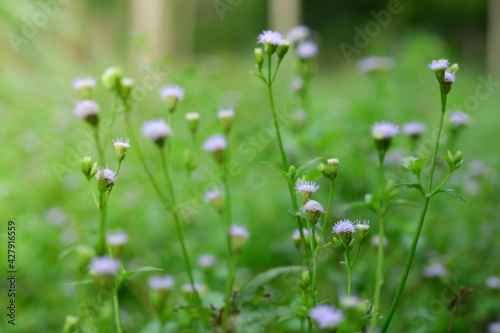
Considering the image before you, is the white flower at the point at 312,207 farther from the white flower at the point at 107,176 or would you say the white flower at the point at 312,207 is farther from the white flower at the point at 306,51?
the white flower at the point at 306,51

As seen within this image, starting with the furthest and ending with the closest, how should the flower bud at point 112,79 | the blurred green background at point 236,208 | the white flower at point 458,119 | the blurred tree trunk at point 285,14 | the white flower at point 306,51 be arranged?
the blurred tree trunk at point 285,14
the white flower at point 306,51
the blurred green background at point 236,208
the white flower at point 458,119
the flower bud at point 112,79

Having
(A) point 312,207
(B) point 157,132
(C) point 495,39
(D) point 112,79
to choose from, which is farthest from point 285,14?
(A) point 312,207

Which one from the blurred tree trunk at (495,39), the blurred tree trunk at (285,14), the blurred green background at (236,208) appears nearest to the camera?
the blurred green background at (236,208)

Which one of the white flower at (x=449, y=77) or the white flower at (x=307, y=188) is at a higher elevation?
the white flower at (x=449, y=77)

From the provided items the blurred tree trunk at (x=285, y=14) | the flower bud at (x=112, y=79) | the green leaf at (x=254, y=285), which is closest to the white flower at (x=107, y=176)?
the flower bud at (x=112, y=79)

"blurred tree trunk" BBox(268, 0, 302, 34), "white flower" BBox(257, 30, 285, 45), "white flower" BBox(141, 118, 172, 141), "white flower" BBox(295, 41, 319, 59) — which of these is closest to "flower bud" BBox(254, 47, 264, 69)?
"white flower" BBox(257, 30, 285, 45)

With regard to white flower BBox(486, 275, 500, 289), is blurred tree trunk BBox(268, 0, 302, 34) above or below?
above

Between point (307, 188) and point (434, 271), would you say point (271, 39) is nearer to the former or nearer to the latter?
point (307, 188)

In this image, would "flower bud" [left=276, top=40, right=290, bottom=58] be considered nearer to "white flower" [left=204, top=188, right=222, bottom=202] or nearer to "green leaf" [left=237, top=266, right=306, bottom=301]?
"white flower" [left=204, top=188, right=222, bottom=202]
